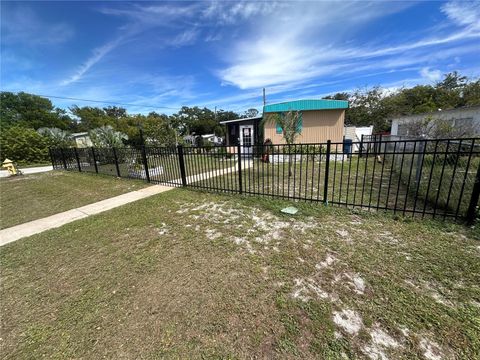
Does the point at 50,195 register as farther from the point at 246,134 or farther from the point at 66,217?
the point at 246,134

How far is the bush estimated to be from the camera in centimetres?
1566

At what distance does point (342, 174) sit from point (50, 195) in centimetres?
898

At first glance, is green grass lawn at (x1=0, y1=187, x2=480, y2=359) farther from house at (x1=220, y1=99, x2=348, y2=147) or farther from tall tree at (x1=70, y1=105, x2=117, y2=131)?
tall tree at (x1=70, y1=105, x2=117, y2=131)

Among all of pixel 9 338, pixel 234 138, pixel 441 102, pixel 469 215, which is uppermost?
pixel 441 102

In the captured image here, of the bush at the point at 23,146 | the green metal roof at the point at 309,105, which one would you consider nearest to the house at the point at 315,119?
the green metal roof at the point at 309,105

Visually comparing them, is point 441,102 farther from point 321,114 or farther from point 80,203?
point 80,203

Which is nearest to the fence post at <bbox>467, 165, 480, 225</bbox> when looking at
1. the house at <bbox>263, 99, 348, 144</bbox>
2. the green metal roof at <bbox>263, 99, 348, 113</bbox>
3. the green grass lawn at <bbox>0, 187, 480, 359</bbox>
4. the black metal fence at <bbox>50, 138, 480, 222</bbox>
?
the black metal fence at <bbox>50, 138, 480, 222</bbox>

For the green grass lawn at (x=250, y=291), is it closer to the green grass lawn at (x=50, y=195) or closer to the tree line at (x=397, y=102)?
the green grass lawn at (x=50, y=195)

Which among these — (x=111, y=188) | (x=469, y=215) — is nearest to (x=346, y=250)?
(x=469, y=215)

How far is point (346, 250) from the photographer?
291cm

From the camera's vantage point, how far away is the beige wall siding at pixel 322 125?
12.0 meters

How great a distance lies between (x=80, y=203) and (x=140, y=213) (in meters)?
2.34

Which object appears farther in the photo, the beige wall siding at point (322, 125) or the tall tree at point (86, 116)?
the tall tree at point (86, 116)

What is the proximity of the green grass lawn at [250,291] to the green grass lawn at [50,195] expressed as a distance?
1.93 m
